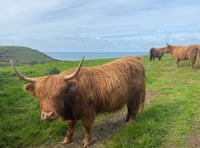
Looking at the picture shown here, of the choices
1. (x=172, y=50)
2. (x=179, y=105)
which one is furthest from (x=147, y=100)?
(x=172, y=50)

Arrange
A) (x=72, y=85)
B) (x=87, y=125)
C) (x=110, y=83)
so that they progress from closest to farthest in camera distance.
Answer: (x=72, y=85), (x=87, y=125), (x=110, y=83)

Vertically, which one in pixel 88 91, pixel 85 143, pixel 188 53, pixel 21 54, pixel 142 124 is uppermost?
pixel 88 91

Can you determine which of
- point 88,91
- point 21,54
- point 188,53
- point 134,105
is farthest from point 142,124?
point 21,54

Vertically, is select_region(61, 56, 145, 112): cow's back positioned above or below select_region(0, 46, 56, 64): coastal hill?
above

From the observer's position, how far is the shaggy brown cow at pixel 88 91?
5779 mm

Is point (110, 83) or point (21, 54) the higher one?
point (110, 83)

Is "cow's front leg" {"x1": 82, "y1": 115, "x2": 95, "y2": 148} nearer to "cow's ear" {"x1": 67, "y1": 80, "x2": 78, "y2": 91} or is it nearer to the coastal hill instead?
"cow's ear" {"x1": 67, "y1": 80, "x2": 78, "y2": 91}

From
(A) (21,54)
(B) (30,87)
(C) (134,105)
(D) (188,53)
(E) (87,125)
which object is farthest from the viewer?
(A) (21,54)

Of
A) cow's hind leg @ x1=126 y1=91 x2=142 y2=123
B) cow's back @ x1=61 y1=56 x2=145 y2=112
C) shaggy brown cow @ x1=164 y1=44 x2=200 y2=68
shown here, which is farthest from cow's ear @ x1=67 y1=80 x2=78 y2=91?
shaggy brown cow @ x1=164 y1=44 x2=200 y2=68

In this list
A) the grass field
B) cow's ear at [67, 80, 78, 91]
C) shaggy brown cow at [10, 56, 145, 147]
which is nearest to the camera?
shaggy brown cow at [10, 56, 145, 147]

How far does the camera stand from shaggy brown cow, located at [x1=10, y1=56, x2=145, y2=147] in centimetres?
578

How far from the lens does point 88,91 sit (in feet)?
21.1

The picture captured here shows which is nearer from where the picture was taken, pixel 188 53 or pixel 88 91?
pixel 88 91

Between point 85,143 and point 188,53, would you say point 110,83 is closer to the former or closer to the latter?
point 85,143
